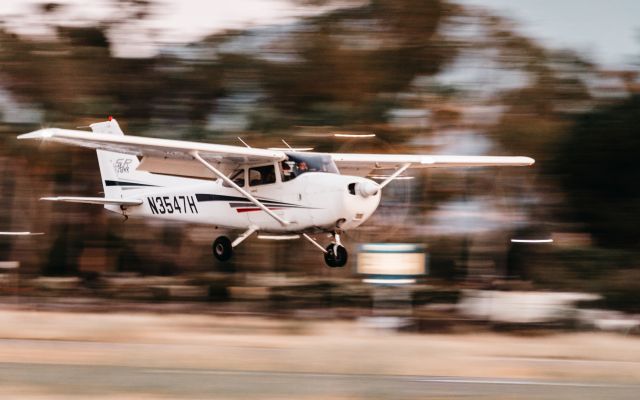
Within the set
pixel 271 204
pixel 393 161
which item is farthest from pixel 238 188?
pixel 393 161

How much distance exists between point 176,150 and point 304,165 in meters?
2.56

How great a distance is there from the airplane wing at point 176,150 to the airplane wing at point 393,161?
2.07 metres

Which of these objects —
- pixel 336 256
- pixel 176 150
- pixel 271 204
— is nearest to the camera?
pixel 336 256

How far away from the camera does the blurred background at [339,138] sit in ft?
98.8

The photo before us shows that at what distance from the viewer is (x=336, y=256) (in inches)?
779

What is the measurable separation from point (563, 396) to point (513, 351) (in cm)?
685

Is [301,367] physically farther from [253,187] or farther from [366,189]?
[253,187]

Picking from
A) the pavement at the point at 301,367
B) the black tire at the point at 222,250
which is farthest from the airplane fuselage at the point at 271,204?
the pavement at the point at 301,367

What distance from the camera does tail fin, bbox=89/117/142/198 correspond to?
81.0 feet

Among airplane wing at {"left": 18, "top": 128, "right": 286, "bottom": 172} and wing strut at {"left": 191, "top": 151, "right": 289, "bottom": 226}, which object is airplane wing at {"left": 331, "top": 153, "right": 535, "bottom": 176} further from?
wing strut at {"left": 191, "top": 151, "right": 289, "bottom": 226}

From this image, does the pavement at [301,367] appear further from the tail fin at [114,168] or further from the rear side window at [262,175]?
the tail fin at [114,168]

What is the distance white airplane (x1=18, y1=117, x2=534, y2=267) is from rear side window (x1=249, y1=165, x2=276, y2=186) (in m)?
0.02

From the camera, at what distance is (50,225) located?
113 ft

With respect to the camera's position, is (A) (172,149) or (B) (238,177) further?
(B) (238,177)
